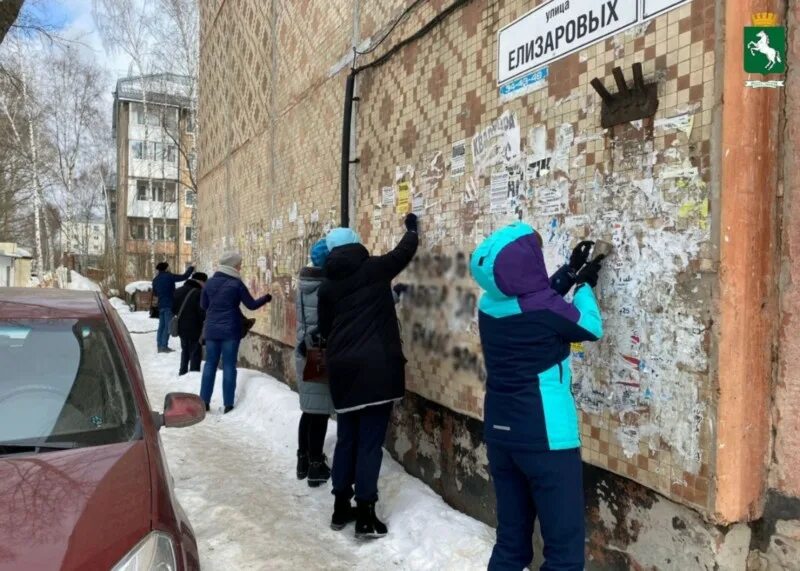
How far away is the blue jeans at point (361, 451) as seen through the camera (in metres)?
3.88

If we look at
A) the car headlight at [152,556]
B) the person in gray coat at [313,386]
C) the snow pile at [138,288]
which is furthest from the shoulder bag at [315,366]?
the snow pile at [138,288]

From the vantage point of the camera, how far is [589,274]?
8.88 ft

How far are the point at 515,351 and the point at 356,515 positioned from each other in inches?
80.9

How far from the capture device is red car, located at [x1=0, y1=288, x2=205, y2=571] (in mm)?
1939

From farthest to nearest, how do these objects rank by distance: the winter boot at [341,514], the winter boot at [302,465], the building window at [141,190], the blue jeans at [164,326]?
the building window at [141,190], the blue jeans at [164,326], the winter boot at [302,465], the winter boot at [341,514]

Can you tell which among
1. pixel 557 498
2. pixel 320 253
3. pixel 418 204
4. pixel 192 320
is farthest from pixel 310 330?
pixel 192 320

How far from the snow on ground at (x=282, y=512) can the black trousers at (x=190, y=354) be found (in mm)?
2774

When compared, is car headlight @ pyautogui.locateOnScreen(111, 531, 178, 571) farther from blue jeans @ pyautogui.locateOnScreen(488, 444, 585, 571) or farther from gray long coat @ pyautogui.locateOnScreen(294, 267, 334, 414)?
gray long coat @ pyautogui.locateOnScreen(294, 267, 334, 414)

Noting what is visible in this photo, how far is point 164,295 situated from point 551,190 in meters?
10.1

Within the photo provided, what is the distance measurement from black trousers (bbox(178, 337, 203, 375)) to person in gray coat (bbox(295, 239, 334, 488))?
478 centimetres

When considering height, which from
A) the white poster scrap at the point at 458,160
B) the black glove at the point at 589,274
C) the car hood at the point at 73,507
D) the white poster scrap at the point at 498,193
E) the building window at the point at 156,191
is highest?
the building window at the point at 156,191

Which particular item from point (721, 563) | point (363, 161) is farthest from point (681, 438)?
point (363, 161)

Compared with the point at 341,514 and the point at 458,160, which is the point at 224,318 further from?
the point at 458,160

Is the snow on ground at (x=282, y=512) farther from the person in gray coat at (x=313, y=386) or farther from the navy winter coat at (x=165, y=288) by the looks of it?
the navy winter coat at (x=165, y=288)
